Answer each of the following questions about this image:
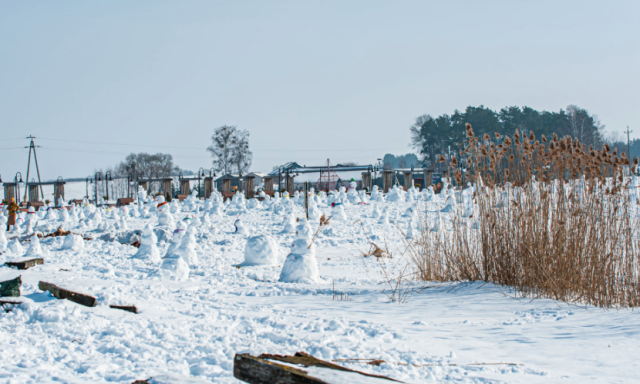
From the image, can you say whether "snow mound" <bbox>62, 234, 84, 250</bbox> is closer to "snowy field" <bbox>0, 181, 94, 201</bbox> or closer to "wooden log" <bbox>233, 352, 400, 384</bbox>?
"wooden log" <bbox>233, 352, 400, 384</bbox>

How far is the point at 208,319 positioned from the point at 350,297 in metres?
1.50

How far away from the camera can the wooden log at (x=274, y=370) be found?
1921 mm

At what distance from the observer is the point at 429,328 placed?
3453mm

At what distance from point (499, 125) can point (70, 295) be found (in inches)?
1308

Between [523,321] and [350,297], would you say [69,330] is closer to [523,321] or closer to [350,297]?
[350,297]

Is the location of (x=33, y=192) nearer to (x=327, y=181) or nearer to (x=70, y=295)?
(x=327, y=181)

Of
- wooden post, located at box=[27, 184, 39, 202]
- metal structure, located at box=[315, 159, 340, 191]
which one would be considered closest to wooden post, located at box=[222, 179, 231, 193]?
metal structure, located at box=[315, 159, 340, 191]

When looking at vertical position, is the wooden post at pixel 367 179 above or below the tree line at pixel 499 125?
below

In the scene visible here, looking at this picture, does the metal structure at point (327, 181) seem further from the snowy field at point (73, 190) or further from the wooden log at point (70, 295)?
the wooden log at point (70, 295)

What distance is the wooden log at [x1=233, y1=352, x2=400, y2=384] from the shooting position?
1.92m

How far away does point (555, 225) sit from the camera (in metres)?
4.45

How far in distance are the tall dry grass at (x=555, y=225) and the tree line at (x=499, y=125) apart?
25.4 m

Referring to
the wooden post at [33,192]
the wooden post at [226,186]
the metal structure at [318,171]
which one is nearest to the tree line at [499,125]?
the metal structure at [318,171]

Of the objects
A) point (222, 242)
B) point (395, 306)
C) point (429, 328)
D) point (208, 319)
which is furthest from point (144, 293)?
point (222, 242)
